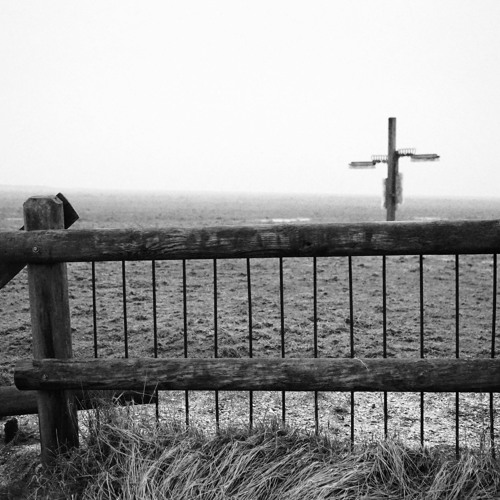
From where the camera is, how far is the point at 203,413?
4.45m

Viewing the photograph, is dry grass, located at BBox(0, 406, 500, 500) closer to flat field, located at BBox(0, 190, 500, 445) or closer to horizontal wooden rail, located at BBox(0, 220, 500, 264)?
flat field, located at BBox(0, 190, 500, 445)

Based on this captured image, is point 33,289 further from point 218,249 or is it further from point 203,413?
point 203,413

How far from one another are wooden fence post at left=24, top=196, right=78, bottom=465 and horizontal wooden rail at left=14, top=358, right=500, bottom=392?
0.50 feet

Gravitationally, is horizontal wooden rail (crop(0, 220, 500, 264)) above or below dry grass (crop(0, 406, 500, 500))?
above

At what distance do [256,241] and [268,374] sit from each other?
→ 0.71 m

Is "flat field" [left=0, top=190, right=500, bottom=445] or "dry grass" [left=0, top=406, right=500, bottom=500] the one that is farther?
"flat field" [left=0, top=190, right=500, bottom=445]

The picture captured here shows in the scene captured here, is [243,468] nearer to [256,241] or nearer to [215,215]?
[256,241]

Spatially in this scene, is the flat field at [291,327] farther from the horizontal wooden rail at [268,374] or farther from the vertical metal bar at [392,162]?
the vertical metal bar at [392,162]

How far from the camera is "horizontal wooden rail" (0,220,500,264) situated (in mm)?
2789

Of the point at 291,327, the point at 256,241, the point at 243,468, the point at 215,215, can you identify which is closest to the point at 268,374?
the point at 243,468

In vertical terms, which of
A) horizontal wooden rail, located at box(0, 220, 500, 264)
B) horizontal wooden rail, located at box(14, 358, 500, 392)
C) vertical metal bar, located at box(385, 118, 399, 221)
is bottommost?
horizontal wooden rail, located at box(14, 358, 500, 392)

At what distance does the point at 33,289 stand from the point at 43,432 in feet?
2.82

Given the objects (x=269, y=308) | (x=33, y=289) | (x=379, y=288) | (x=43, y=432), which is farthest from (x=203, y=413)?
(x=379, y=288)

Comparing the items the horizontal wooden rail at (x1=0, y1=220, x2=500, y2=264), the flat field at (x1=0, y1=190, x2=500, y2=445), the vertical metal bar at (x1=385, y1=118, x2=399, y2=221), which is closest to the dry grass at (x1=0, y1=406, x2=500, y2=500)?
the flat field at (x1=0, y1=190, x2=500, y2=445)
